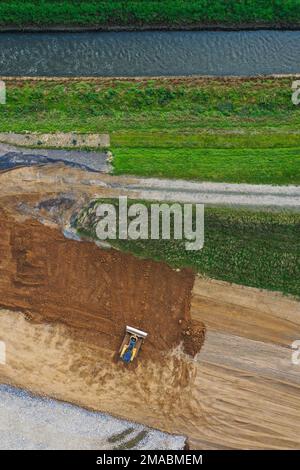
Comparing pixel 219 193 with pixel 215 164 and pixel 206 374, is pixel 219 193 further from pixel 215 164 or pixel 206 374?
pixel 206 374

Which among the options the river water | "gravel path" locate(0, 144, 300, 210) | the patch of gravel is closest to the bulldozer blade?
"gravel path" locate(0, 144, 300, 210)

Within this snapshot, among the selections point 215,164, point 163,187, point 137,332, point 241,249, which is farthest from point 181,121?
point 137,332

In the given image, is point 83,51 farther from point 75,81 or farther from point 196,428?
point 196,428

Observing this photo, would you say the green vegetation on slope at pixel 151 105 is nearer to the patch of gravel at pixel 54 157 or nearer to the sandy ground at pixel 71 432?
the patch of gravel at pixel 54 157

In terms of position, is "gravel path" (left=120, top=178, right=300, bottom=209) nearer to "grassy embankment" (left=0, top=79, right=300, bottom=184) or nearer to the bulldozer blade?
"grassy embankment" (left=0, top=79, right=300, bottom=184)

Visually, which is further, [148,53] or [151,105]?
[148,53]

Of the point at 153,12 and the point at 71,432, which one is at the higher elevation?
the point at 153,12
